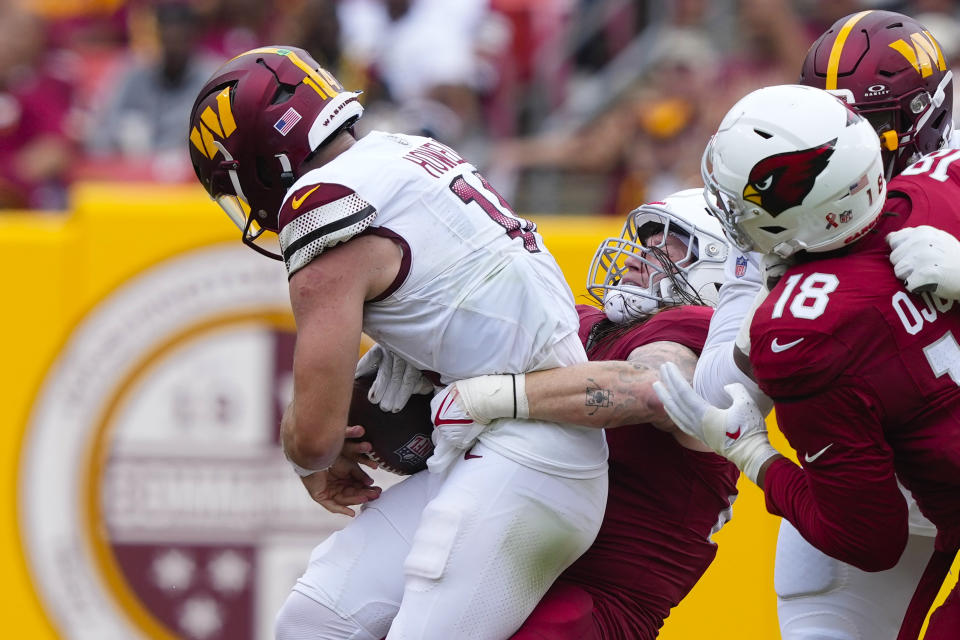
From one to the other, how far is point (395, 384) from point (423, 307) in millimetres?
348

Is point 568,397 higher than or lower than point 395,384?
higher

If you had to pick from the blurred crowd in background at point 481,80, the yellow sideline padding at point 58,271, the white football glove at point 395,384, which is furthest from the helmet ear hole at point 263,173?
the blurred crowd in background at point 481,80

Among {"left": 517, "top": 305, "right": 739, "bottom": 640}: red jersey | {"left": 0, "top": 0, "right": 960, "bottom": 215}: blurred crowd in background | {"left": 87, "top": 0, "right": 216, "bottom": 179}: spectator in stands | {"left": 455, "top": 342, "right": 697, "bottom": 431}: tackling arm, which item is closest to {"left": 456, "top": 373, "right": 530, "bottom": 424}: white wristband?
{"left": 455, "top": 342, "right": 697, "bottom": 431}: tackling arm

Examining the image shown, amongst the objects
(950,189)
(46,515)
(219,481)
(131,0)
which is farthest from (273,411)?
(131,0)

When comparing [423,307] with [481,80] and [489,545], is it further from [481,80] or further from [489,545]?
[481,80]

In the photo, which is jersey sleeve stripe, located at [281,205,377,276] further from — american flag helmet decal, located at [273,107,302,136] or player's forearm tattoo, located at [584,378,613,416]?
player's forearm tattoo, located at [584,378,613,416]

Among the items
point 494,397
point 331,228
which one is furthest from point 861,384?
point 331,228

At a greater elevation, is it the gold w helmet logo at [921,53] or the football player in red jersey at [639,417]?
the gold w helmet logo at [921,53]

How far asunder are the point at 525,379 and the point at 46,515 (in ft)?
9.48

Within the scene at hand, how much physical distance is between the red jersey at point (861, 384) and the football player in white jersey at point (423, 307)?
527mm

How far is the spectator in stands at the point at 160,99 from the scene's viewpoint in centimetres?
736

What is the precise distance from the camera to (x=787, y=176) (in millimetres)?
2496

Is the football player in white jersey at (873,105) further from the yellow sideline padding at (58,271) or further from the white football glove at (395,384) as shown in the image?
the yellow sideline padding at (58,271)

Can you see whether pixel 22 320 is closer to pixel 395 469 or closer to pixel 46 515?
pixel 46 515
